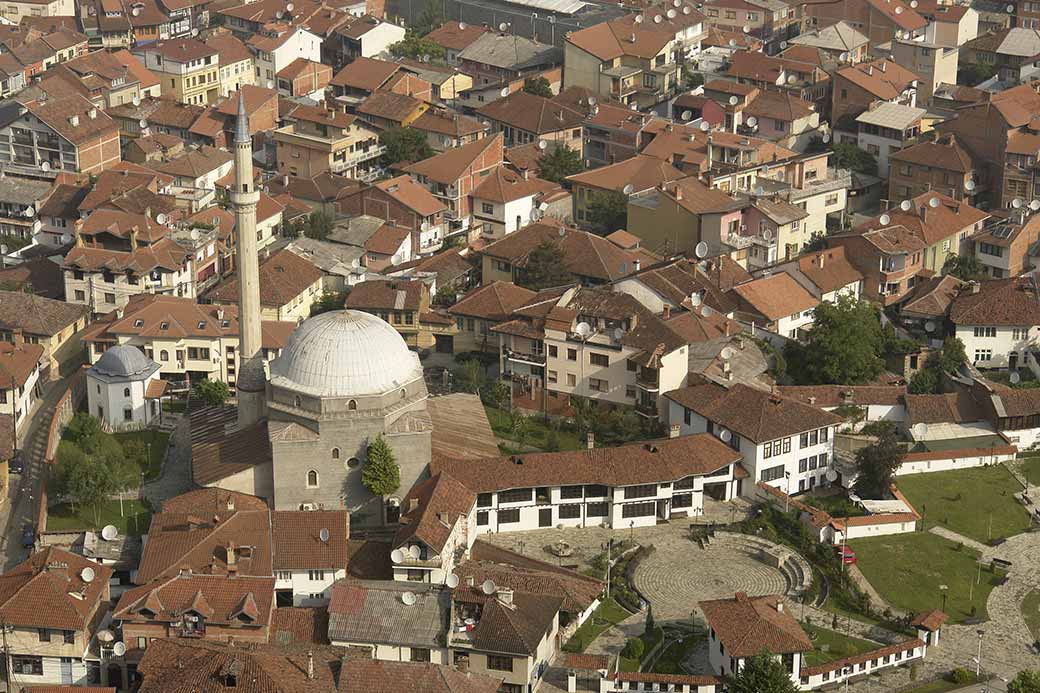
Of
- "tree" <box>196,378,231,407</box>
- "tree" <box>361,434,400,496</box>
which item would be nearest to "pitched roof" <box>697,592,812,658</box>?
"tree" <box>361,434,400,496</box>

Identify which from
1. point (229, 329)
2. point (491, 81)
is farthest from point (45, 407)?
point (491, 81)

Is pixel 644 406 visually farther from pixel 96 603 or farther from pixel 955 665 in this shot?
pixel 96 603

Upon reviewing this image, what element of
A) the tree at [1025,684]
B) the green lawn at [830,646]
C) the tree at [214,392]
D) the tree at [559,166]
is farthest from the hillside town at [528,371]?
the tree at [1025,684]

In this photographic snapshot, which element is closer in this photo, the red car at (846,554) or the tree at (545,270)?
the red car at (846,554)

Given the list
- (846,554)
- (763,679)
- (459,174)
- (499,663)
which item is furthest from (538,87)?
(763,679)

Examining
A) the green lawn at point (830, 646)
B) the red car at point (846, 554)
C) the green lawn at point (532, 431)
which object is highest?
the green lawn at point (830, 646)

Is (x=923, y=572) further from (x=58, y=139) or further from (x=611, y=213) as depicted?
(x=58, y=139)

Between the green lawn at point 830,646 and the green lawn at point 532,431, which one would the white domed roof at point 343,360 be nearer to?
the green lawn at point 532,431
